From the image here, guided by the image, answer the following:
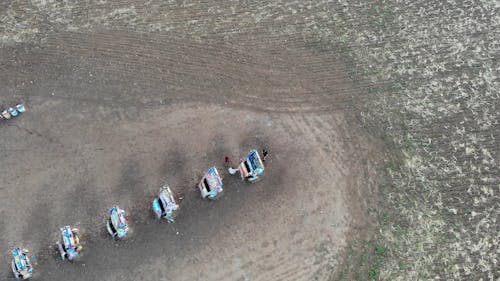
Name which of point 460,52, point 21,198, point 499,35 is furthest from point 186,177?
point 499,35

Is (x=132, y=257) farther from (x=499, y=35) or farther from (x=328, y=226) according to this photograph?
(x=499, y=35)

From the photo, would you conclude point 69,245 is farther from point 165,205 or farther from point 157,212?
point 165,205

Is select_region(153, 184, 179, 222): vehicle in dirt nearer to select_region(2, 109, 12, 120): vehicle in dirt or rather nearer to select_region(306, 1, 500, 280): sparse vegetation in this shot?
select_region(2, 109, 12, 120): vehicle in dirt

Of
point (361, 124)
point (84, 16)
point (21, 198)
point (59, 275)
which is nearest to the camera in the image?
point (59, 275)

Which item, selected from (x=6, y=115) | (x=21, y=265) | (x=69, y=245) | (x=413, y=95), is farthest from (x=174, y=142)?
(x=413, y=95)

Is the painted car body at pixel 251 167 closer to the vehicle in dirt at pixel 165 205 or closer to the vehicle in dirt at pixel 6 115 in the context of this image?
the vehicle in dirt at pixel 165 205

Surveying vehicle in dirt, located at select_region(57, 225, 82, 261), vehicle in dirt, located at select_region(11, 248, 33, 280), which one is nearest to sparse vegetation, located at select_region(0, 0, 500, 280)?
vehicle in dirt, located at select_region(57, 225, 82, 261)
